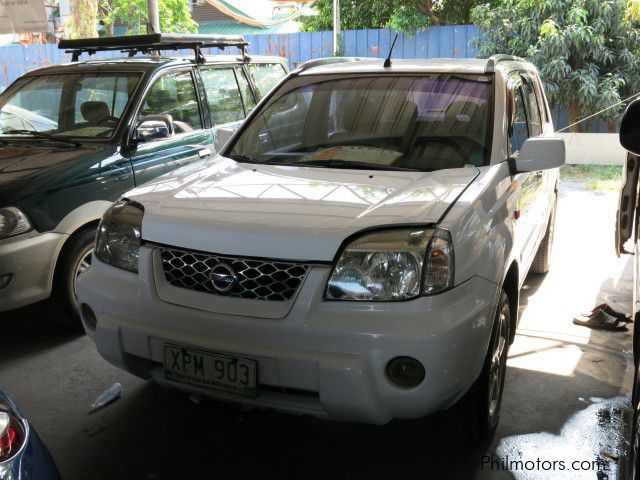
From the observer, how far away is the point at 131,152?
4371mm

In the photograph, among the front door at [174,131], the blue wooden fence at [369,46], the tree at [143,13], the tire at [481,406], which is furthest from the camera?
the tree at [143,13]

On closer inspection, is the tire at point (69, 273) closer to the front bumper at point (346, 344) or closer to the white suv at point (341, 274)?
the white suv at point (341, 274)

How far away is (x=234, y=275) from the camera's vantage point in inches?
93.7

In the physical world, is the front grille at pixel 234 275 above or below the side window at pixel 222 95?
below

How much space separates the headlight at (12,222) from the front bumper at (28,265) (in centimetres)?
3

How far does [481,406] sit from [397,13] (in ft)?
34.2

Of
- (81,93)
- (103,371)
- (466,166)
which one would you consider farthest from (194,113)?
(466,166)

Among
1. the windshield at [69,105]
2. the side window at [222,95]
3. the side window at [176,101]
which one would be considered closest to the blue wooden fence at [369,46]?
the side window at [222,95]

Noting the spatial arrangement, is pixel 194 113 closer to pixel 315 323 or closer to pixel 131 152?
pixel 131 152

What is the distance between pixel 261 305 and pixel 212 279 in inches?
8.7

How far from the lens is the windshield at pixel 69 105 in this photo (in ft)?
14.9

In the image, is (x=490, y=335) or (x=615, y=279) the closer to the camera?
(x=490, y=335)

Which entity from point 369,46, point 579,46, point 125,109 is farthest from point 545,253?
point 369,46

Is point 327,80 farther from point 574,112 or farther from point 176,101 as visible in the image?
point 574,112
